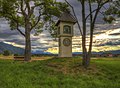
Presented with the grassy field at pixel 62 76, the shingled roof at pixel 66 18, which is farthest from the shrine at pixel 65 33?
the grassy field at pixel 62 76

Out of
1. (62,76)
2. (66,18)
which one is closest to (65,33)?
(66,18)

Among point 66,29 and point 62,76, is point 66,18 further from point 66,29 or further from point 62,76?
point 62,76

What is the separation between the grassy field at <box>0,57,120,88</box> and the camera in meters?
22.3

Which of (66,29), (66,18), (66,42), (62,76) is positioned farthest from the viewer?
(66,29)

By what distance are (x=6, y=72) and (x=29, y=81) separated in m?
4.14

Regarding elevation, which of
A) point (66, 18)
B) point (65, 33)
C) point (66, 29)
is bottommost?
point (65, 33)

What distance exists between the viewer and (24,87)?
20547mm

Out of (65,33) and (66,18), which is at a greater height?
(66,18)

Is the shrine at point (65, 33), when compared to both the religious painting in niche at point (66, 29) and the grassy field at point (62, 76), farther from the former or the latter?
the grassy field at point (62, 76)

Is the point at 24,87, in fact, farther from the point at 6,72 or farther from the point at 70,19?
the point at 70,19

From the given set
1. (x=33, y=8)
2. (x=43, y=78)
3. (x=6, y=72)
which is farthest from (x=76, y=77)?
(x=33, y=8)

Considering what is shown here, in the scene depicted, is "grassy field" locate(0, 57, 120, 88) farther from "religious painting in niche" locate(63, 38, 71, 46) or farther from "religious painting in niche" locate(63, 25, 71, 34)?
"religious painting in niche" locate(63, 25, 71, 34)

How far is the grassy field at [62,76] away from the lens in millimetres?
22284

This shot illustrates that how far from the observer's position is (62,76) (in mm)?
25656
